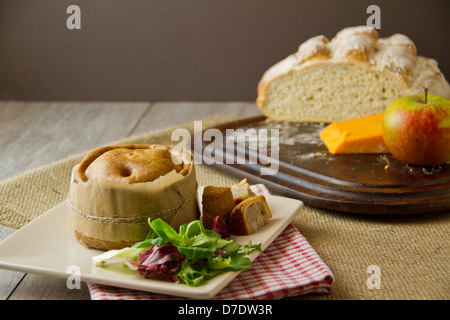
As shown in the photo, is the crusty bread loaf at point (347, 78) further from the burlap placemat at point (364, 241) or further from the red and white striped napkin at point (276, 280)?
the red and white striped napkin at point (276, 280)

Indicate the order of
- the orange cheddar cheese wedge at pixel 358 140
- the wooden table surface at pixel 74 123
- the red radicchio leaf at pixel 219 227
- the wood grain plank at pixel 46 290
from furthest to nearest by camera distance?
the wooden table surface at pixel 74 123 → the orange cheddar cheese wedge at pixel 358 140 → the red radicchio leaf at pixel 219 227 → the wood grain plank at pixel 46 290

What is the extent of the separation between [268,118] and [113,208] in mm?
1625

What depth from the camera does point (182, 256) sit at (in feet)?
5.04

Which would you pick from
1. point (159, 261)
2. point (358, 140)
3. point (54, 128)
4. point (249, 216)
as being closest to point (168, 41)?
point (54, 128)

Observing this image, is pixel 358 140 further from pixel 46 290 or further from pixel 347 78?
pixel 46 290

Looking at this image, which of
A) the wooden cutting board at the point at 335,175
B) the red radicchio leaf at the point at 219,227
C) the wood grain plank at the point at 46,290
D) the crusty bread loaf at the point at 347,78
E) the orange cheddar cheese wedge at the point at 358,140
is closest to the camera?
the wood grain plank at the point at 46,290

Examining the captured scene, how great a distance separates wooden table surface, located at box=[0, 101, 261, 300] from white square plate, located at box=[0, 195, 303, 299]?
3.27 feet

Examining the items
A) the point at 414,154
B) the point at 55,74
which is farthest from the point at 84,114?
the point at 414,154

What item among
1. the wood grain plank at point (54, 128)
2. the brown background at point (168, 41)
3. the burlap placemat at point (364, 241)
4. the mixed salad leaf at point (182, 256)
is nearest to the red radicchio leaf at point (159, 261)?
the mixed salad leaf at point (182, 256)

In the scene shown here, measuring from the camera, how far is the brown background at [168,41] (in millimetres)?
3596

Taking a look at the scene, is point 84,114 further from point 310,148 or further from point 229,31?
point 310,148

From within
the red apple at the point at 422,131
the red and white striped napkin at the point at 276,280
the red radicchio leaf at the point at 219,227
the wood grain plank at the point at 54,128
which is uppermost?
the red apple at the point at 422,131

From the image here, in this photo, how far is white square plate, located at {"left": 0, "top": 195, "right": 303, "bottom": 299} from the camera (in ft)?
4.84

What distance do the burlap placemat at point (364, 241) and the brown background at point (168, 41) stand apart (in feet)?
5.03
